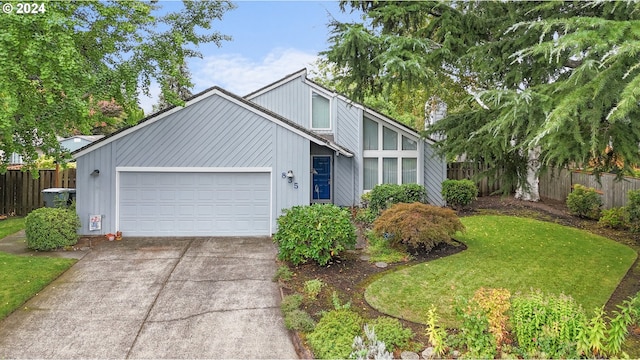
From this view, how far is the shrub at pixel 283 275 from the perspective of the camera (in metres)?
7.55

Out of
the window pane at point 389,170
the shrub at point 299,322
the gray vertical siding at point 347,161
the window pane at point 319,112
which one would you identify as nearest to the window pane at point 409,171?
the window pane at point 389,170

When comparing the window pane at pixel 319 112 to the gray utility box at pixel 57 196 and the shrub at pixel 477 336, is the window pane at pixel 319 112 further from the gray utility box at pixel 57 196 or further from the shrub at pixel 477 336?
the shrub at pixel 477 336

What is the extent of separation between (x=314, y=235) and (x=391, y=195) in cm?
615

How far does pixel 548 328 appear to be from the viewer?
14.6 feet

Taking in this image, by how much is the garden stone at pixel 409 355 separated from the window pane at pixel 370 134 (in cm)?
1085

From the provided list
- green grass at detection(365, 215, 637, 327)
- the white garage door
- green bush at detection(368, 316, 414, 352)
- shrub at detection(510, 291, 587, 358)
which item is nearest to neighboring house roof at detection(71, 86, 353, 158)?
the white garage door

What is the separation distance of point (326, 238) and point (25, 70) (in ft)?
21.0

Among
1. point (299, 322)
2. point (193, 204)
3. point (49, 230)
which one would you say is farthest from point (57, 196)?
point (299, 322)

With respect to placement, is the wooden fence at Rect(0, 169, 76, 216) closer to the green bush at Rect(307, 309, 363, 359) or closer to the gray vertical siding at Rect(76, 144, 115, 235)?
the gray vertical siding at Rect(76, 144, 115, 235)

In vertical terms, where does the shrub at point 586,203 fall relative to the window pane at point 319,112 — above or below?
below

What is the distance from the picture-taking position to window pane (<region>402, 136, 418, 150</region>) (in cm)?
1495

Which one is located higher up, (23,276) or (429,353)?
(23,276)

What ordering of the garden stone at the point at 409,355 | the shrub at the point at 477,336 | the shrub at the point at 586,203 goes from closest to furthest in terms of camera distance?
the shrub at the point at 477,336 < the garden stone at the point at 409,355 < the shrub at the point at 586,203
